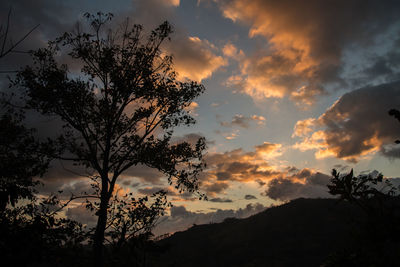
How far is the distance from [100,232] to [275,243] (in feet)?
564

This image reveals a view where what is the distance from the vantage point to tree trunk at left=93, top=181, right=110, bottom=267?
1233 cm

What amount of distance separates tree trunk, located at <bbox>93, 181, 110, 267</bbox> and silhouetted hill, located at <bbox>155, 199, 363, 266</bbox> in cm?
13229

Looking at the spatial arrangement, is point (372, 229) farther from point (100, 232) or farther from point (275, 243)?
point (275, 243)

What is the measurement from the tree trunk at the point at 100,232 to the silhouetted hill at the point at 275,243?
132 m

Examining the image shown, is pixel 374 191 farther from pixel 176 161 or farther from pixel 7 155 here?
pixel 7 155

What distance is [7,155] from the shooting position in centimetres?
1340

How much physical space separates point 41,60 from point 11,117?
4023 mm

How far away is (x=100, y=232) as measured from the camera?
12.7 metres

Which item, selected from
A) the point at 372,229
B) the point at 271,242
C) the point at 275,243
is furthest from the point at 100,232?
the point at 271,242

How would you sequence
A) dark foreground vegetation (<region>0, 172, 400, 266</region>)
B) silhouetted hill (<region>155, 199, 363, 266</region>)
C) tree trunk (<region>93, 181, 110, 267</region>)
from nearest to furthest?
dark foreground vegetation (<region>0, 172, 400, 266</region>), tree trunk (<region>93, 181, 110, 267</region>), silhouetted hill (<region>155, 199, 363, 266</region>)

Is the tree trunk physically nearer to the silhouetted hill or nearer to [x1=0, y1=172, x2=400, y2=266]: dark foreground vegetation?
[x1=0, y1=172, x2=400, y2=266]: dark foreground vegetation

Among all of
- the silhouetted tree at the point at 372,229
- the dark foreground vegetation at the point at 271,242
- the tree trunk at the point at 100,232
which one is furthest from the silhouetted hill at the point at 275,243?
the silhouetted tree at the point at 372,229

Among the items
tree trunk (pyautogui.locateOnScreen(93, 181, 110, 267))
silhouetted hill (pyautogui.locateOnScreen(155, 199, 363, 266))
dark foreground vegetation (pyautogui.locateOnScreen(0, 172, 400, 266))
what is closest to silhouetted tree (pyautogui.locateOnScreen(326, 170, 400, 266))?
dark foreground vegetation (pyautogui.locateOnScreen(0, 172, 400, 266))

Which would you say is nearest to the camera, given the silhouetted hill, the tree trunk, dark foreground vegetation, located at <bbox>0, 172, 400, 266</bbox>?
dark foreground vegetation, located at <bbox>0, 172, 400, 266</bbox>
